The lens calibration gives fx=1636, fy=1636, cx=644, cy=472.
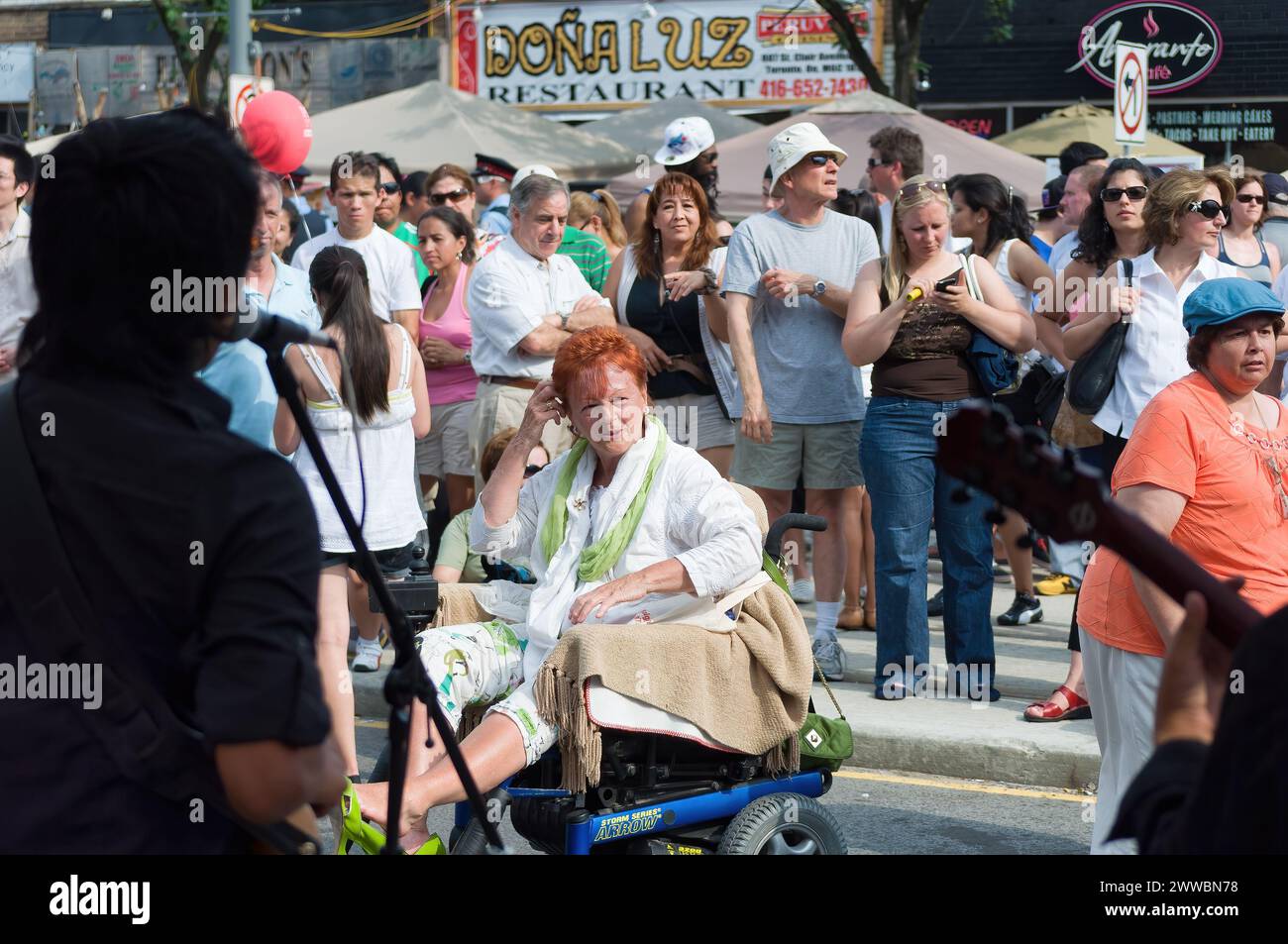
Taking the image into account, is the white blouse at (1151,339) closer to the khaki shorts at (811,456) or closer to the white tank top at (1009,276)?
the white tank top at (1009,276)

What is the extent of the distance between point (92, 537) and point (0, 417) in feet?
0.64

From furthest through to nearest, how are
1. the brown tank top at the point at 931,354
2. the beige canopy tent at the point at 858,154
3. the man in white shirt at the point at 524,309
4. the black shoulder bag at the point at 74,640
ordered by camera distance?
the beige canopy tent at the point at 858,154, the man in white shirt at the point at 524,309, the brown tank top at the point at 931,354, the black shoulder bag at the point at 74,640

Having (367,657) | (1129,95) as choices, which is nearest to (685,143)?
(367,657)

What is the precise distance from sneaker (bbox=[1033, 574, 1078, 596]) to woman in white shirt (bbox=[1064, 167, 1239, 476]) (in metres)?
2.82

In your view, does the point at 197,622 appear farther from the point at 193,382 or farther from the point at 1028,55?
the point at 1028,55

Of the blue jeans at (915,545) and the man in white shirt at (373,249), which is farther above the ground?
the man in white shirt at (373,249)

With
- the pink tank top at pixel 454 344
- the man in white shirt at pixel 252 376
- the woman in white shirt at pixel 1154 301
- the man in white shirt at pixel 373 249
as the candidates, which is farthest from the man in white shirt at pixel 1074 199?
the man in white shirt at pixel 252 376

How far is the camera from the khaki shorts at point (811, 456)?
730 centimetres

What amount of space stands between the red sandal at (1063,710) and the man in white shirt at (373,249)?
12.1 feet

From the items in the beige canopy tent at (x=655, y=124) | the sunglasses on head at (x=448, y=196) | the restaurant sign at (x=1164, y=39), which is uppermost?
the restaurant sign at (x=1164, y=39)

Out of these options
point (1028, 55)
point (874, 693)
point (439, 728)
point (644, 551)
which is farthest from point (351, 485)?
point (1028, 55)

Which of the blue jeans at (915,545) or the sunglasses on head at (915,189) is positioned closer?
the sunglasses on head at (915,189)

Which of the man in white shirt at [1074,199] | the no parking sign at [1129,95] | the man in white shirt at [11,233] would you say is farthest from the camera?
the no parking sign at [1129,95]
